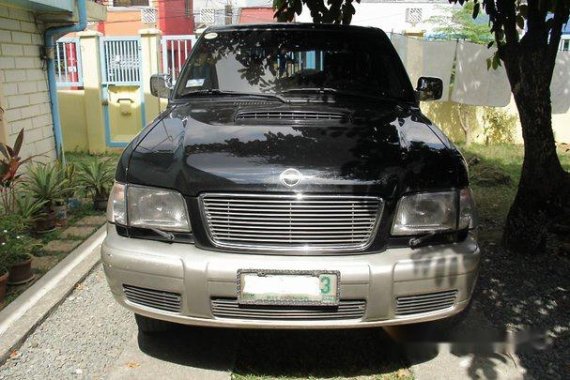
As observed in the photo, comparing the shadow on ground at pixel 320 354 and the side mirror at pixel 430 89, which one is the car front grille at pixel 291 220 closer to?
the shadow on ground at pixel 320 354

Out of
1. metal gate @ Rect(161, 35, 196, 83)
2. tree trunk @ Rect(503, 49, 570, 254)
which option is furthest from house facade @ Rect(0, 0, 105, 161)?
tree trunk @ Rect(503, 49, 570, 254)

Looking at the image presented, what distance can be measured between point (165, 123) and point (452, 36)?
36.9 ft

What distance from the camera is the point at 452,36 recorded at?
41.9 ft

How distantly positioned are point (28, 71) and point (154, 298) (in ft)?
16.1

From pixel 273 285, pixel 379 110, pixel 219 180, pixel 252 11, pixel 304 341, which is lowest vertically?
pixel 304 341

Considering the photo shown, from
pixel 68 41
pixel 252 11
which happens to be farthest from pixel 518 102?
pixel 252 11

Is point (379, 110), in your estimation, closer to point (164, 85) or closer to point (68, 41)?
point (164, 85)

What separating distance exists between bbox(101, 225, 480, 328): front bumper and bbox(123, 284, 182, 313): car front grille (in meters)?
0.02

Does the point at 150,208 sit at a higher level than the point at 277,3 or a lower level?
lower

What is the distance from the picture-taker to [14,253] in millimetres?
3818

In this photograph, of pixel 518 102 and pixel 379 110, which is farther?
pixel 518 102

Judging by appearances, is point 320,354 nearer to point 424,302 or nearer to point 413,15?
point 424,302

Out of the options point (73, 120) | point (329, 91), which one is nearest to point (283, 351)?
point (329, 91)

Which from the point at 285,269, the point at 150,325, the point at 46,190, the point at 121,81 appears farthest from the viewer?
the point at 121,81
